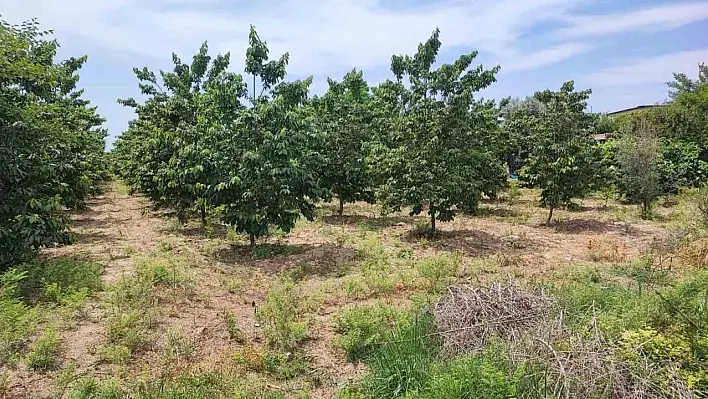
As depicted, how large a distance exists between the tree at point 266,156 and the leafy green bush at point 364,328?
406 cm

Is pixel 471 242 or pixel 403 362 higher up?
pixel 403 362

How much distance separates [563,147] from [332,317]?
998 cm

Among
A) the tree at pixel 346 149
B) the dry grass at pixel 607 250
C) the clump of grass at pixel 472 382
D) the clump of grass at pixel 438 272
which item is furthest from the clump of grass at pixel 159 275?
the dry grass at pixel 607 250

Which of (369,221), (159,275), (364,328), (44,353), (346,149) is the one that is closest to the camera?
(44,353)

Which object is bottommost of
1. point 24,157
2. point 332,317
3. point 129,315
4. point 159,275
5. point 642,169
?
point 332,317

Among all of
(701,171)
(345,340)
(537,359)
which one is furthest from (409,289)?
(701,171)

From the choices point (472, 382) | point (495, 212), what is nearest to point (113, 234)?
point (472, 382)

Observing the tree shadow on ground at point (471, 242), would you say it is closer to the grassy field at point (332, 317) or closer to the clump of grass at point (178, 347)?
the grassy field at point (332, 317)

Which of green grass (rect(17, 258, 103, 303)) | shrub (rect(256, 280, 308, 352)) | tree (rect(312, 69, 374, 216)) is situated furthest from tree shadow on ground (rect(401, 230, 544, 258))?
green grass (rect(17, 258, 103, 303))

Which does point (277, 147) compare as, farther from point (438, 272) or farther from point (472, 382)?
point (472, 382)

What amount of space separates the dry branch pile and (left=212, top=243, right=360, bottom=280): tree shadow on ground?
13.2ft

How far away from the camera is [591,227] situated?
48.2 feet

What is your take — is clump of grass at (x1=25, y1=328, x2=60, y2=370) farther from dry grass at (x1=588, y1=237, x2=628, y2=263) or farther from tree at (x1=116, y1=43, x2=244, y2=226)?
dry grass at (x1=588, y1=237, x2=628, y2=263)

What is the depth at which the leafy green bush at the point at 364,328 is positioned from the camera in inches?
221
